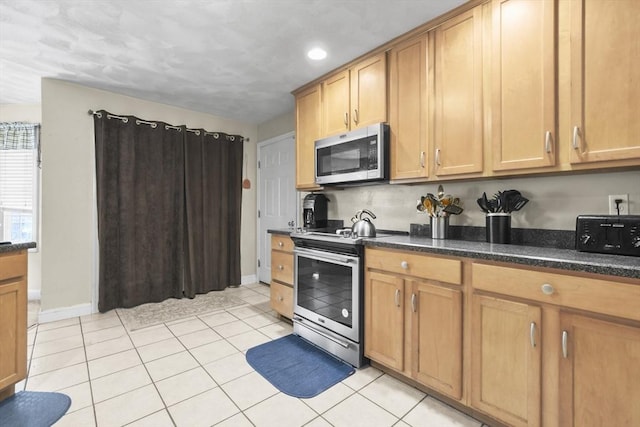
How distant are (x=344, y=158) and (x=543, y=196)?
145 centimetres

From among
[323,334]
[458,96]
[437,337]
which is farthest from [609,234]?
[323,334]

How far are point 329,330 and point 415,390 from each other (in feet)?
2.40

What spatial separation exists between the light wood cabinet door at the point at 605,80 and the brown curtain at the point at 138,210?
3819 millimetres

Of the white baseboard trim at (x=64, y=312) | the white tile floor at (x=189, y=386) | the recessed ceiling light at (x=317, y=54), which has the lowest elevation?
the white tile floor at (x=189, y=386)

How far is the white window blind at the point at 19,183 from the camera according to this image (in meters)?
3.76

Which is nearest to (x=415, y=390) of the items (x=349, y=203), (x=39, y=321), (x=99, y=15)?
(x=349, y=203)

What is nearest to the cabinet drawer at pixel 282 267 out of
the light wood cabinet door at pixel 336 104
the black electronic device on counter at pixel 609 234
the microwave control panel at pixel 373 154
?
the microwave control panel at pixel 373 154

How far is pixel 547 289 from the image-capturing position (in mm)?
1295

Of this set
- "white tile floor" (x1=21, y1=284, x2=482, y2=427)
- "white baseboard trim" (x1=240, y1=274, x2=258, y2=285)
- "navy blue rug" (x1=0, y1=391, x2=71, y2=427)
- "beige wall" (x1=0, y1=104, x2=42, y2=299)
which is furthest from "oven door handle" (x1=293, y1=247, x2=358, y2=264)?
"beige wall" (x1=0, y1=104, x2=42, y2=299)

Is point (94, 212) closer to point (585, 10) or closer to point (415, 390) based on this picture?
point (415, 390)

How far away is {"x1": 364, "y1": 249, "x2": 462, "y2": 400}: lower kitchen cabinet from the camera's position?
5.36ft

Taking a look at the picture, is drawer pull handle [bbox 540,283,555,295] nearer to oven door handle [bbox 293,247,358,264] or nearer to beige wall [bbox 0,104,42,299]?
oven door handle [bbox 293,247,358,264]

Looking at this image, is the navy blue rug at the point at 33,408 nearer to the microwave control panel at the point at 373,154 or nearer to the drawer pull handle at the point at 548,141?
the microwave control panel at the point at 373,154

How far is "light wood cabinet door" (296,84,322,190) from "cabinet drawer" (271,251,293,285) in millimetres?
778
